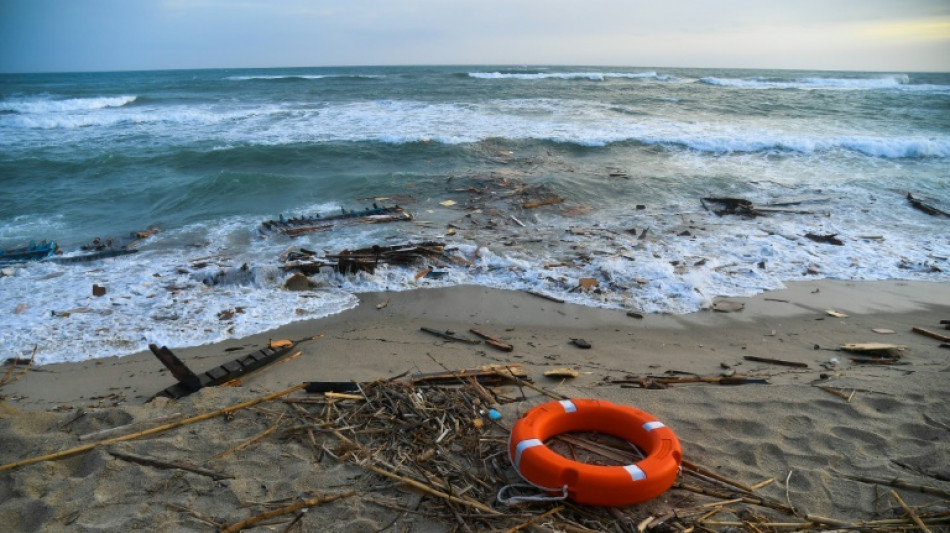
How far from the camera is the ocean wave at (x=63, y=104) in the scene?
30.7 meters

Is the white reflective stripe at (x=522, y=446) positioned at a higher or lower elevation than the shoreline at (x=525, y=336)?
higher

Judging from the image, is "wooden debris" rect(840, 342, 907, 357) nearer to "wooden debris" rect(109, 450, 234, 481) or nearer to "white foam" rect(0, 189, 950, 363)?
"white foam" rect(0, 189, 950, 363)

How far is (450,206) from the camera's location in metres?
12.1

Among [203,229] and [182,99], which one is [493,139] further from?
[182,99]

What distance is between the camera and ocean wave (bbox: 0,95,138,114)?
101ft

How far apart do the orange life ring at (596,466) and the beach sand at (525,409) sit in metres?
0.17

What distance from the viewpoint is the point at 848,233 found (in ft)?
33.6

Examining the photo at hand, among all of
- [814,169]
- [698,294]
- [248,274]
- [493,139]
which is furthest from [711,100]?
[248,274]

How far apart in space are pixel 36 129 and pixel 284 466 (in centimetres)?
2923

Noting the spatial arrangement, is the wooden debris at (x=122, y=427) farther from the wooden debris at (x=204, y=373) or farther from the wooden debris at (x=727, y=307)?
the wooden debris at (x=727, y=307)

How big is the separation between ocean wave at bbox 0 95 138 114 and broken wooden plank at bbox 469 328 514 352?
1386 inches

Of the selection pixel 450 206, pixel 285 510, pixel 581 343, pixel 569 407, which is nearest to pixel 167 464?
pixel 285 510

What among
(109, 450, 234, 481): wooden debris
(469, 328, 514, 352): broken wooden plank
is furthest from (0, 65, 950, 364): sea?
Answer: (109, 450, 234, 481): wooden debris

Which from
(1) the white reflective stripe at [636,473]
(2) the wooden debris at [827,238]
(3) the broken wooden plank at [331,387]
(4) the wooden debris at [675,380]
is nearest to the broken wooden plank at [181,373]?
(3) the broken wooden plank at [331,387]
